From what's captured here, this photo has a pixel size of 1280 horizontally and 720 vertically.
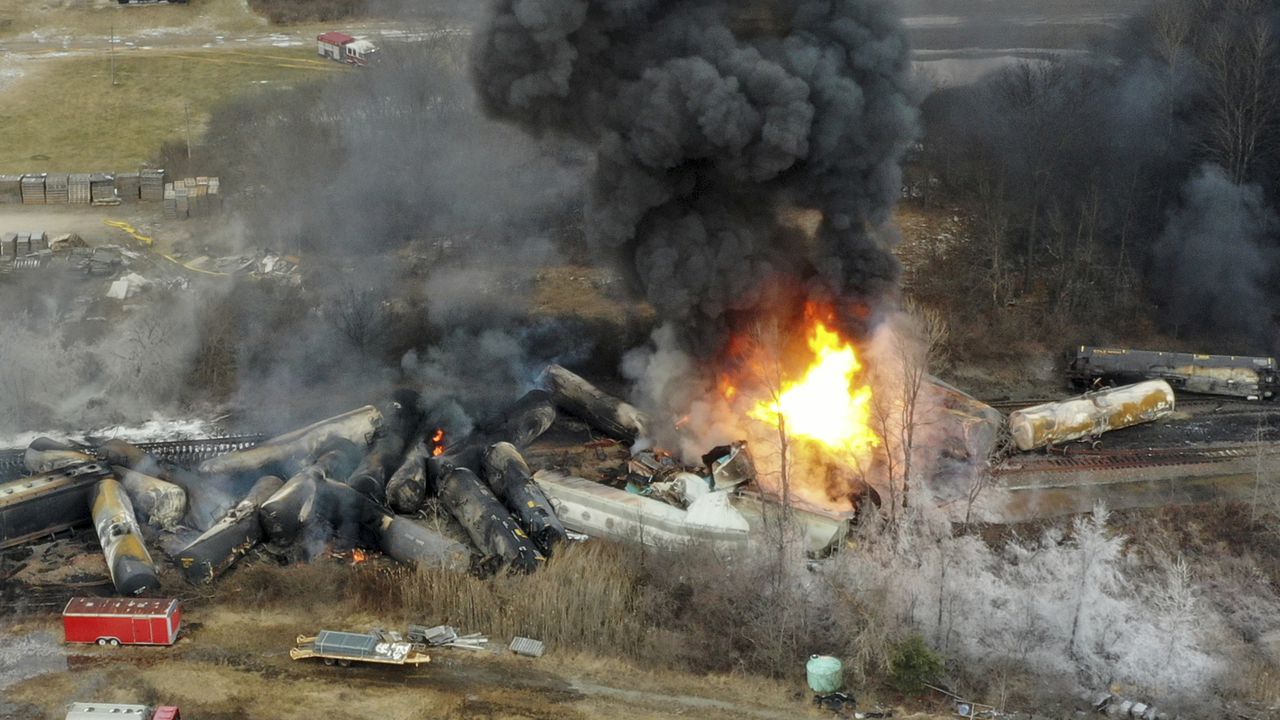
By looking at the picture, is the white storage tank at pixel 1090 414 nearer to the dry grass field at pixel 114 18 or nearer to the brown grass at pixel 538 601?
the brown grass at pixel 538 601

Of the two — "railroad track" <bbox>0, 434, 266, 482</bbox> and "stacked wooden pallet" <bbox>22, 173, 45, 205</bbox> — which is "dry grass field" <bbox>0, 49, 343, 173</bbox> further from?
"railroad track" <bbox>0, 434, 266, 482</bbox>

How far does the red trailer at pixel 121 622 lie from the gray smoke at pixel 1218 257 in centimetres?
3386

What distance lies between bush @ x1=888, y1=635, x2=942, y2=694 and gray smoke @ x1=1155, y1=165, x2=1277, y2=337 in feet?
73.3

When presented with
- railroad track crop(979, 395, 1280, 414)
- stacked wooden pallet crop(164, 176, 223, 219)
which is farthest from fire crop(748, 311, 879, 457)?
stacked wooden pallet crop(164, 176, 223, 219)

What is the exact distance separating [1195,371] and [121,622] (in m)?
31.4

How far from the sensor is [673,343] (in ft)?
124

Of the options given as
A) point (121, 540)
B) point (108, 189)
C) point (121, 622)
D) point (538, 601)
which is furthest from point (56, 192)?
point (538, 601)

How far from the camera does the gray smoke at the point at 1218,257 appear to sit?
146ft

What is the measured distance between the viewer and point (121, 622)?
29219 mm

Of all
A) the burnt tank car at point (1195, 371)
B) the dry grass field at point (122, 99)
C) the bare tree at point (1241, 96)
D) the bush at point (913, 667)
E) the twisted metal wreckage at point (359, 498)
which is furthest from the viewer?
→ the dry grass field at point (122, 99)

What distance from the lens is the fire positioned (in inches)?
1406

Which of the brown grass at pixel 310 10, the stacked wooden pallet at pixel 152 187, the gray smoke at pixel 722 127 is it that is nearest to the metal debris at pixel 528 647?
the gray smoke at pixel 722 127

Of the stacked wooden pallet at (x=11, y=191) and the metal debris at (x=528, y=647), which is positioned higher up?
the stacked wooden pallet at (x=11, y=191)

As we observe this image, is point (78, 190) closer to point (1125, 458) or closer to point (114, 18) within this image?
point (114, 18)
